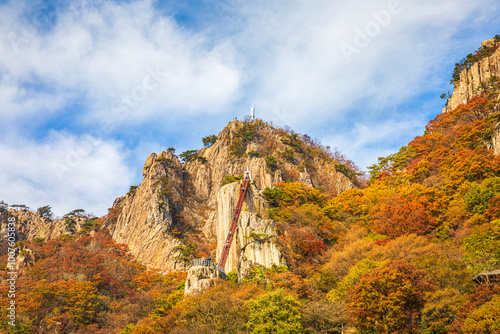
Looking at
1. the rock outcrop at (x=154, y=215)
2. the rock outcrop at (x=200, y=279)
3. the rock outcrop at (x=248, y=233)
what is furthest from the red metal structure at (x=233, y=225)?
the rock outcrop at (x=154, y=215)

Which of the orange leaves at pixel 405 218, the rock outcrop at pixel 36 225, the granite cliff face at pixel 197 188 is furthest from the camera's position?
the rock outcrop at pixel 36 225

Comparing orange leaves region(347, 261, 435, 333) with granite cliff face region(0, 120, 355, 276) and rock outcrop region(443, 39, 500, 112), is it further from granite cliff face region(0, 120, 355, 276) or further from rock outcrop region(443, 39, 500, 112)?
rock outcrop region(443, 39, 500, 112)

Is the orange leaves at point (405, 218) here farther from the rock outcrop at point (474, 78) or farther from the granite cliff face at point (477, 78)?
the rock outcrop at point (474, 78)

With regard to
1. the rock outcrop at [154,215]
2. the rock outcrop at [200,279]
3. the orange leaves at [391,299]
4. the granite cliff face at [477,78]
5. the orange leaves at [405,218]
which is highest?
the granite cliff face at [477,78]

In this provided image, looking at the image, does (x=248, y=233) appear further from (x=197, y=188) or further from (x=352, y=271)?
(x=197, y=188)

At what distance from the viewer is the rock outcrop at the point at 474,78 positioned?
56.2 meters

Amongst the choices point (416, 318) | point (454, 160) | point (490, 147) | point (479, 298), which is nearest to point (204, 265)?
point (416, 318)

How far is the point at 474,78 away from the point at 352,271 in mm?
47989

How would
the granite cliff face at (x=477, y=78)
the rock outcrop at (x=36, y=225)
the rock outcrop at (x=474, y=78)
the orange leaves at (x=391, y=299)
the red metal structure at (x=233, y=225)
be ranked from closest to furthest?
the orange leaves at (x=391, y=299)
the red metal structure at (x=233, y=225)
the granite cliff face at (x=477, y=78)
the rock outcrop at (x=474, y=78)
the rock outcrop at (x=36, y=225)

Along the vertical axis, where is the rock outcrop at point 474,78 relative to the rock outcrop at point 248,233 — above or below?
above

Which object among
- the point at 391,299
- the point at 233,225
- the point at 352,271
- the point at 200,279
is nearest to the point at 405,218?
the point at 352,271

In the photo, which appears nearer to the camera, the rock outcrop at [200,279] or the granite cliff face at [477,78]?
the rock outcrop at [200,279]

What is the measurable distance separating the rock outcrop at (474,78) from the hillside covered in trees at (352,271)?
9.15ft

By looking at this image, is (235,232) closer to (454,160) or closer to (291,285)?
(291,285)
